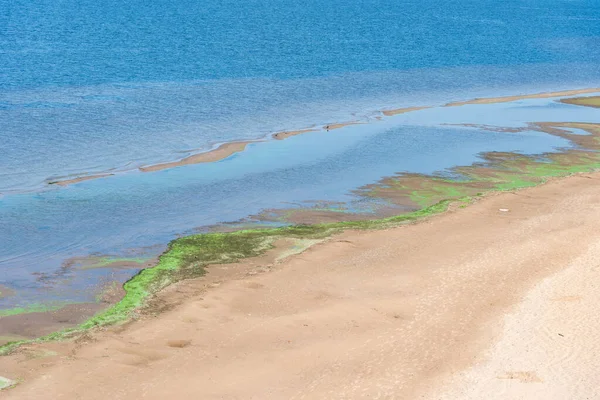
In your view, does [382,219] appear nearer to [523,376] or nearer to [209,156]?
[209,156]

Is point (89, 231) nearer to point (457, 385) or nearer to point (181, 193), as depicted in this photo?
point (181, 193)

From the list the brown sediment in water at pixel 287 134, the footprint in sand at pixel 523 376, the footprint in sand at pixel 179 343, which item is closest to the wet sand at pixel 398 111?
the brown sediment in water at pixel 287 134

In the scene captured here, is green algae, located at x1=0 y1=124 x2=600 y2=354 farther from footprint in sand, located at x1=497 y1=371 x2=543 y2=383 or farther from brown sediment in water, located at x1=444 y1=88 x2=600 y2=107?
brown sediment in water, located at x1=444 y1=88 x2=600 y2=107

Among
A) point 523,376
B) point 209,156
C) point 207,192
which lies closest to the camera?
point 523,376

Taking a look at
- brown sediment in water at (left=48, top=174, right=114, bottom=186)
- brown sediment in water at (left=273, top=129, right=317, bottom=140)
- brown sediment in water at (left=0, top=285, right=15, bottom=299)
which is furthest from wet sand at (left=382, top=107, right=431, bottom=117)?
brown sediment in water at (left=0, top=285, right=15, bottom=299)

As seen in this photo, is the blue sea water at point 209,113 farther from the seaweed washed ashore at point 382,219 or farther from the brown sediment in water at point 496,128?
the seaweed washed ashore at point 382,219

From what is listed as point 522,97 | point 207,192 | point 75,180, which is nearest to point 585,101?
point 522,97

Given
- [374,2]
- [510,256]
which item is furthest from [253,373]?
[374,2]
